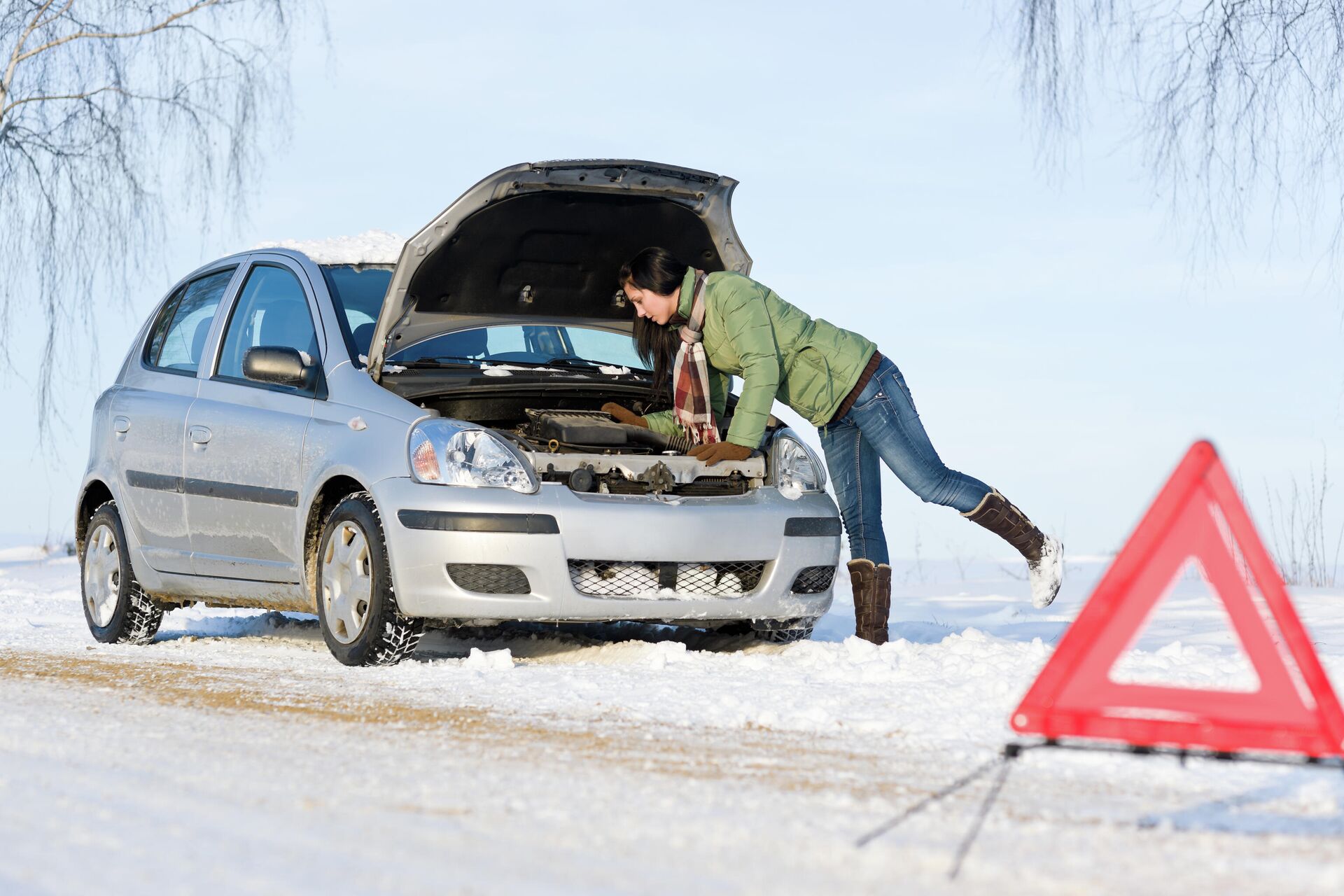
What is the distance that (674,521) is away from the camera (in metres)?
6.30

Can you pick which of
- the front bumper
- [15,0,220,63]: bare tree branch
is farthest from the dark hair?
[15,0,220,63]: bare tree branch

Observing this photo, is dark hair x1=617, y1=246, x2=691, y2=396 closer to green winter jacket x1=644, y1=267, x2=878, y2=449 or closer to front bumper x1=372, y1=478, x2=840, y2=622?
green winter jacket x1=644, y1=267, x2=878, y2=449

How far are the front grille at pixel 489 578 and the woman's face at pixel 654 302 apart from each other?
4.97ft

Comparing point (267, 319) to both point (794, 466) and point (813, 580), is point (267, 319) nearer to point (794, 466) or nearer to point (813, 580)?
point (794, 466)

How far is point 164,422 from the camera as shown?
7.62m

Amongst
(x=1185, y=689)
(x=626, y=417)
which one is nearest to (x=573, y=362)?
(x=626, y=417)

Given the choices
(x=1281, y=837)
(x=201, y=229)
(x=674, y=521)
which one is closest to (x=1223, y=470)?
(x=1281, y=837)

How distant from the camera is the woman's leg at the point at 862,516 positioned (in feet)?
23.8

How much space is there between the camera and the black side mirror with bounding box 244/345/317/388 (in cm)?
660

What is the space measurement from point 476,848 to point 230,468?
451cm

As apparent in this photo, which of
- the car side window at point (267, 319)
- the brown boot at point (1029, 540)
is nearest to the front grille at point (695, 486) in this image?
the brown boot at point (1029, 540)

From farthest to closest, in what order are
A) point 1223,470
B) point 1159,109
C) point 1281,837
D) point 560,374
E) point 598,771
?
point 1159,109, point 560,374, point 598,771, point 1223,470, point 1281,837

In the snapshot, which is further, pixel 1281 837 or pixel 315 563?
pixel 315 563

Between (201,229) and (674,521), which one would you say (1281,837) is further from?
(201,229)
